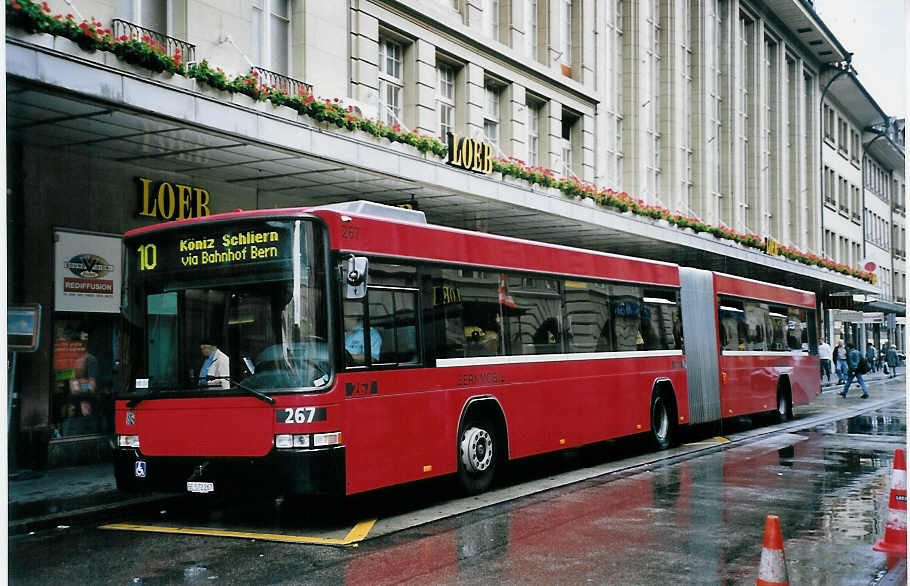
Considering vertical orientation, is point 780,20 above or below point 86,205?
above

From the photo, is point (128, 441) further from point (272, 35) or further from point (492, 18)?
point (492, 18)

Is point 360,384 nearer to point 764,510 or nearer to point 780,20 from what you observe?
point 764,510

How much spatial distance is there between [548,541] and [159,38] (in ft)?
32.8

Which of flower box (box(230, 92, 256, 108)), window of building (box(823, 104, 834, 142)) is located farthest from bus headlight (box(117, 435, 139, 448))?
window of building (box(823, 104, 834, 142))

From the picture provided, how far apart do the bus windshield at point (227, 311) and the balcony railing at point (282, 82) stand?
24.4ft

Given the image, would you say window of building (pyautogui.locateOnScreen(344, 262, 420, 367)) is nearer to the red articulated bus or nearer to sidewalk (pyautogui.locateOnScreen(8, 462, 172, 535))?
the red articulated bus

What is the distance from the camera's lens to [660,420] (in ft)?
54.7

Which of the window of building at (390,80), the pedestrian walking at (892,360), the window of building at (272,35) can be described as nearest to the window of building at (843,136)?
the pedestrian walking at (892,360)

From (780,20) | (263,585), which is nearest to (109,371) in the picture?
(263,585)

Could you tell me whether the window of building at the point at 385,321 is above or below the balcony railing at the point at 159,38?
below

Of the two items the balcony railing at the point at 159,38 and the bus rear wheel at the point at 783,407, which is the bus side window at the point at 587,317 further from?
the bus rear wheel at the point at 783,407

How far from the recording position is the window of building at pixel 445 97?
2322cm

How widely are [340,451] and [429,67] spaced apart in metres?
14.3

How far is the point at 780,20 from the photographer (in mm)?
41281
